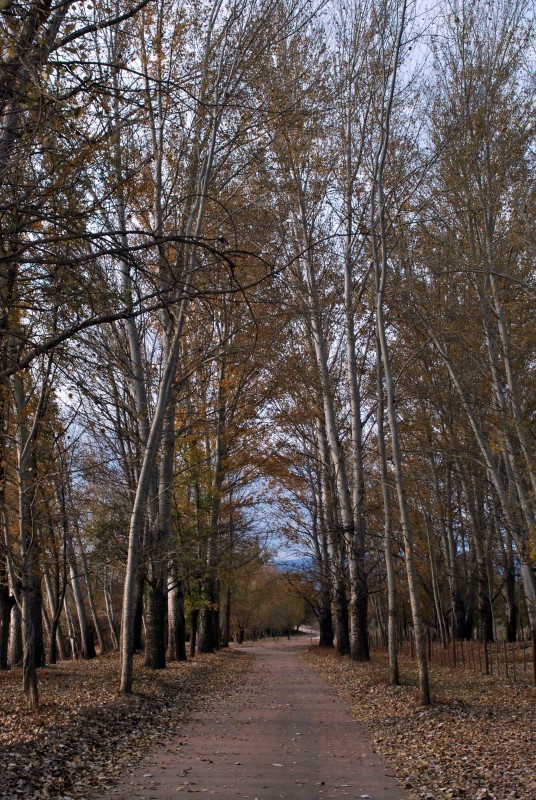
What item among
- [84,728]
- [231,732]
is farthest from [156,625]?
[84,728]

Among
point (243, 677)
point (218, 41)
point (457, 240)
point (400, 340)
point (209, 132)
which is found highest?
point (218, 41)

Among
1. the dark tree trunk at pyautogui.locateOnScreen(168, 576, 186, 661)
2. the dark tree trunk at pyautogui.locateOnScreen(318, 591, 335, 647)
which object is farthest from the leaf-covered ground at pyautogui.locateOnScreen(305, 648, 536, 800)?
the dark tree trunk at pyautogui.locateOnScreen(318, 591, 335, 647)

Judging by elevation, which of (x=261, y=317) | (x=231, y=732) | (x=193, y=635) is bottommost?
(x=193, y=635)

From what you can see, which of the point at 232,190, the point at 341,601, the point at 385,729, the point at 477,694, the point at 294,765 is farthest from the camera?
the point at 341,601

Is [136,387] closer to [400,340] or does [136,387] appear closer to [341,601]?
[400,340]

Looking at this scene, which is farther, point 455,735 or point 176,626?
point 176,626

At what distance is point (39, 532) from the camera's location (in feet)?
43.5

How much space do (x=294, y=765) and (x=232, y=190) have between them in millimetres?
11689

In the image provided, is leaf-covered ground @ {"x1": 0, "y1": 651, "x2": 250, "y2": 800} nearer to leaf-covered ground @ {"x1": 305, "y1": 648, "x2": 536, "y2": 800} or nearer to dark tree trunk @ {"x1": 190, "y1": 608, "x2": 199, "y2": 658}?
leaf-covered ground @ {"x1": 305, "y1": 648, "x2": 536, "y2": 800}

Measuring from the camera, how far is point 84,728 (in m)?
8.45

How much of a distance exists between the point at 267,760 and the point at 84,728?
2.30m

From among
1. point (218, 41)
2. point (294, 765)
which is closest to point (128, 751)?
point (294, 765)

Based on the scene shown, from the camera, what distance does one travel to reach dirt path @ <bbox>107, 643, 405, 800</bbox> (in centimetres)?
621

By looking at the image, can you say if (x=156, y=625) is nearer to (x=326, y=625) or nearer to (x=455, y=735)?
(x=455, y=735)
